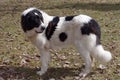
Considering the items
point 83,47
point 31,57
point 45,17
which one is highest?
point 45,17

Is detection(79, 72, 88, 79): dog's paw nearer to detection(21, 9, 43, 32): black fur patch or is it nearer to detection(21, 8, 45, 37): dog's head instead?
detection(21, 8, 45, 37): dog's head

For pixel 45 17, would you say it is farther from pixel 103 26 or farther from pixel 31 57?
pixel 103 26

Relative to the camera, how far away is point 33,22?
641 cm

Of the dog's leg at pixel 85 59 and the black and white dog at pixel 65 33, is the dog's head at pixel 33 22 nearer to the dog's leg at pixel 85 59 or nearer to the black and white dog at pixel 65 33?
the black and white dog at pixel 65 33

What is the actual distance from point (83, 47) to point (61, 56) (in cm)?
162

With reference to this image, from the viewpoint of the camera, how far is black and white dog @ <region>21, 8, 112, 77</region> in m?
6.43

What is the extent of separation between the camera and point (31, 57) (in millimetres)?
8031

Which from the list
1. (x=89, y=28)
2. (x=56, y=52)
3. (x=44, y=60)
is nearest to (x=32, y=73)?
(x=44, y=60)

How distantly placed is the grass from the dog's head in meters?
0.98

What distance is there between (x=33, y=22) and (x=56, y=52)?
6.84ft

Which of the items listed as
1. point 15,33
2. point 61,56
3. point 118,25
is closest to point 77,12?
point 118,25

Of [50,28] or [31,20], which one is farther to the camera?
[50,28]

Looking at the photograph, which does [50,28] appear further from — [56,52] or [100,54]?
[56,52]

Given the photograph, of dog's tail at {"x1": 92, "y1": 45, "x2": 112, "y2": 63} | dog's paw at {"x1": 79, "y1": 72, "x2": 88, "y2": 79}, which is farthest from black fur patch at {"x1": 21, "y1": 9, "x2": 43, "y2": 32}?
dog's paw at {"x1": 79, "y1": 72, "x2": 88, "y2": 79}
